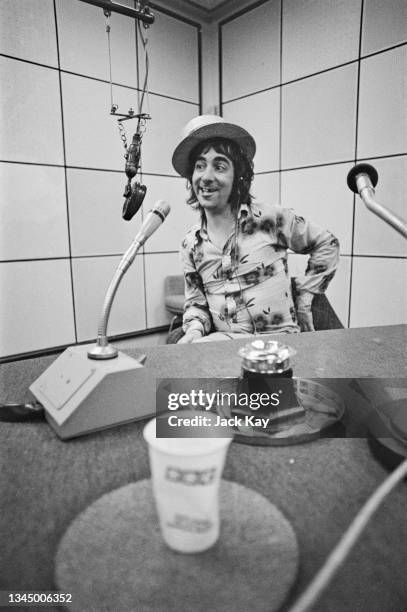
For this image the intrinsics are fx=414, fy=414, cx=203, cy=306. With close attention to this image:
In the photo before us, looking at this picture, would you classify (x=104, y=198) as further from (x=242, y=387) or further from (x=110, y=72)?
(x=242, y=387)

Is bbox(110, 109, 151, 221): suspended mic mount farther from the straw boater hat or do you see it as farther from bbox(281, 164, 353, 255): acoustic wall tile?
bbox(281, 164, 353, 255): acoustic wall tile

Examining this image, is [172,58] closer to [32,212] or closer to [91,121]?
[91,121]

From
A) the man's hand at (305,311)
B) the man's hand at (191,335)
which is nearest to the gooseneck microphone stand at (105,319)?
the man's hand at (191,335)

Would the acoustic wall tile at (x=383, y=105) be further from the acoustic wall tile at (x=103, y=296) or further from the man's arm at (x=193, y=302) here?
the acoustic wall tile at (x=103, y=296)

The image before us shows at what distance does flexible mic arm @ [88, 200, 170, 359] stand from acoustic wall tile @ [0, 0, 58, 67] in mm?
2531

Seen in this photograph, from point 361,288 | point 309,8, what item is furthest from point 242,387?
point 309,8

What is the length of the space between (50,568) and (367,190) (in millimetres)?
808

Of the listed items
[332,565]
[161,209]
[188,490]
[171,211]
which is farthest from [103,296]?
[332,565]

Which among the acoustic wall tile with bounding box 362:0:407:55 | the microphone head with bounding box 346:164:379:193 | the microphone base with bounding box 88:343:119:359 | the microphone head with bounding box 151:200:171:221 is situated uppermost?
the acoustic wall tile with bounding box 362:0:407:55

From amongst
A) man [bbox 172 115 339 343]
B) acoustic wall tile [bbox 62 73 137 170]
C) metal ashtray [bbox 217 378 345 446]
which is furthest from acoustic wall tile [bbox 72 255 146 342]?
metal ashtray [bbox 217 378 345 446]

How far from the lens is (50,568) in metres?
0.48

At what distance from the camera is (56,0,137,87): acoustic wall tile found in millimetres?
2740

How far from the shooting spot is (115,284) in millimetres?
868

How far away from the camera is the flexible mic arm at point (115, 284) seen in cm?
86
